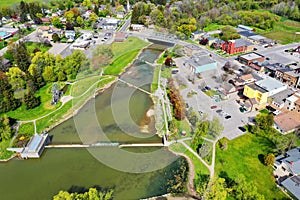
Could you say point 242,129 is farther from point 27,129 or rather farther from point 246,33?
point 246,33

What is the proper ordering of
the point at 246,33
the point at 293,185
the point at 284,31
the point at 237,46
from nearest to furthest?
1. the point at 293,185
2. the point at 237,46
3. the point at 246,33
4. the point at 284,31

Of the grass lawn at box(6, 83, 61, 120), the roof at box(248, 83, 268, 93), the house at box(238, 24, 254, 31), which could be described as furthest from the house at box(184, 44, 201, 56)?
the grass lawn at box(6, 83, 61, 120)

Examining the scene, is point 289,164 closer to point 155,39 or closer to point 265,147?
point 265,147

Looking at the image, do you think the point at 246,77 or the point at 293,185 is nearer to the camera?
the point at 293,185

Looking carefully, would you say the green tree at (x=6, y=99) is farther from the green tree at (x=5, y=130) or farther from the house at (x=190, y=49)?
the house at (x=190, y=49)

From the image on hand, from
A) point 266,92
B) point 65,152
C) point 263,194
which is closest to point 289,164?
point 263,194

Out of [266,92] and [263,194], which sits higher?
[266,92]

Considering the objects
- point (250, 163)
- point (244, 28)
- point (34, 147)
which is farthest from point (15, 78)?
point (244, 28)

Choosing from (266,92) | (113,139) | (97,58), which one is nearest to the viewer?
(113,139)
